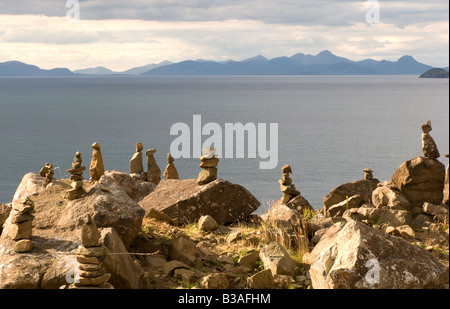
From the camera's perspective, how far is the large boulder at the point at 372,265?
9.41m

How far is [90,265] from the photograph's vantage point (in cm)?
923

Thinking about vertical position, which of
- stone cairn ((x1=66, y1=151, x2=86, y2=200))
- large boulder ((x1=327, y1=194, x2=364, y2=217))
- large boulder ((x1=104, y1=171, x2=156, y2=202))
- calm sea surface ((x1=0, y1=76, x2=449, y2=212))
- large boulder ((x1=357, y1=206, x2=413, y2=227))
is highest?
stone cairn ((x1=66, y1=151, x2=86, y2=200))

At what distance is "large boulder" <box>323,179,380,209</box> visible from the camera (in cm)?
2034

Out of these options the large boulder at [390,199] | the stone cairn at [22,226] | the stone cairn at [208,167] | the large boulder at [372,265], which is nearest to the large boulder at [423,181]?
the large boulder at [390,199]

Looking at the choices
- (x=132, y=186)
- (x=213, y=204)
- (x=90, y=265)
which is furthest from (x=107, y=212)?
(x=132, y=186)

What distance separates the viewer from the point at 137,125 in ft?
462

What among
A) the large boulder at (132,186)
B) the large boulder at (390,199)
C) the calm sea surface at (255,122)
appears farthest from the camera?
the calm sea surface at (255,122)

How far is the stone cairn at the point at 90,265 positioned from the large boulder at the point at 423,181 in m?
10.8

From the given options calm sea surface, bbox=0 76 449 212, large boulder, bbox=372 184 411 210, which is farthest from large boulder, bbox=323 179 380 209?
calm sea surface, bbox=0 76 449 212

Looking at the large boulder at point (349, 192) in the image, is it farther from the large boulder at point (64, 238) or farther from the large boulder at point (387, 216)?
the large boulder at point (64, 238)

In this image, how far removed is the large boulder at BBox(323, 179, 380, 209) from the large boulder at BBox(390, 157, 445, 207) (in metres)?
2.63

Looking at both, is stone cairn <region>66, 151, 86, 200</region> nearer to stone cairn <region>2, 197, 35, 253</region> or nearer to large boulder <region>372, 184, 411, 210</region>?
stone cairn <region>2, 197, 35, 253</region>

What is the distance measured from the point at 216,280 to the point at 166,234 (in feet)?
12.7
